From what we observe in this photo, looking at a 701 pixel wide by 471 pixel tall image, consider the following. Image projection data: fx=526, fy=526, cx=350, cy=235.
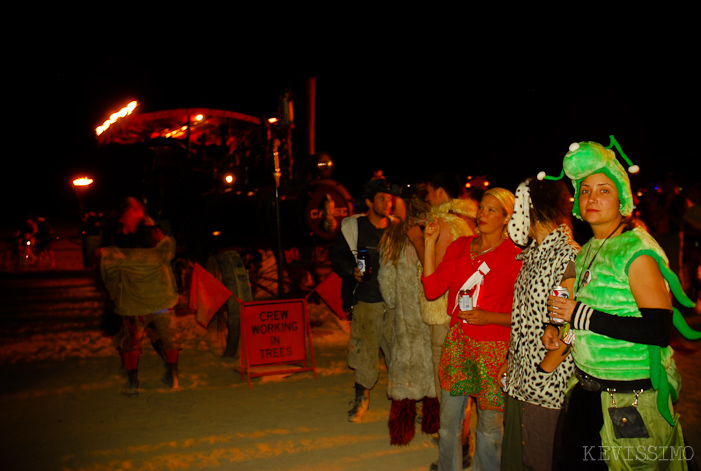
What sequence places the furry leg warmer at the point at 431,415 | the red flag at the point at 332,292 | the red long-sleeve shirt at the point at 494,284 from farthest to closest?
the red flag at the point at 332,292 → the furry leg warmer at the point at 431,415 → the red long-sleeve shirt at the point at 494,284

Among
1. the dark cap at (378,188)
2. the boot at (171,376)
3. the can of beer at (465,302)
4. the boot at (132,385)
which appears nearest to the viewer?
the can of beer at (465,302)

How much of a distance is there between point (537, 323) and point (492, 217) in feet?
2.80

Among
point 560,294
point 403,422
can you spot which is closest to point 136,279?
point 403,422

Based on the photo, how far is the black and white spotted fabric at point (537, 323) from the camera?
250 centimetres

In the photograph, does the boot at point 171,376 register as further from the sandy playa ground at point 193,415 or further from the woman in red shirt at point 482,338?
the woman in red shirt at point 482,338

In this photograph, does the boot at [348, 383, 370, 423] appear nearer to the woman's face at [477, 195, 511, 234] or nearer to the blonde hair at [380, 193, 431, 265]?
the blonde hair at [380, 193, 431, 265]

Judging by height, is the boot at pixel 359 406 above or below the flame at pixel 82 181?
below

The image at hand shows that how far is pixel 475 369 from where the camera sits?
3.17 m

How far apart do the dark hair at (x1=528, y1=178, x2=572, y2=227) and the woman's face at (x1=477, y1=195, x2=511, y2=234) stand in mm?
493

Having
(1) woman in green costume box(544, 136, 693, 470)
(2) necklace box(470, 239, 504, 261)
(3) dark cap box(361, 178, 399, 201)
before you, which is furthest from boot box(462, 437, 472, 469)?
(3) dark cap box(361, 178, 399, 201)

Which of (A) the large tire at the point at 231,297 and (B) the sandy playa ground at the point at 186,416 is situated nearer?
(B) the sandy playa ground at the point at 186,416

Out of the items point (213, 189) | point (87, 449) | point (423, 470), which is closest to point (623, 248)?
point (423, 470)

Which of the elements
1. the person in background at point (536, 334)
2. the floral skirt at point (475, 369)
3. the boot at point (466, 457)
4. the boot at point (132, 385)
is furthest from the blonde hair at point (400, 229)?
the boot at point (132, 385)

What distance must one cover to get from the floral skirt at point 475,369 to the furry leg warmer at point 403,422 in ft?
2.96
